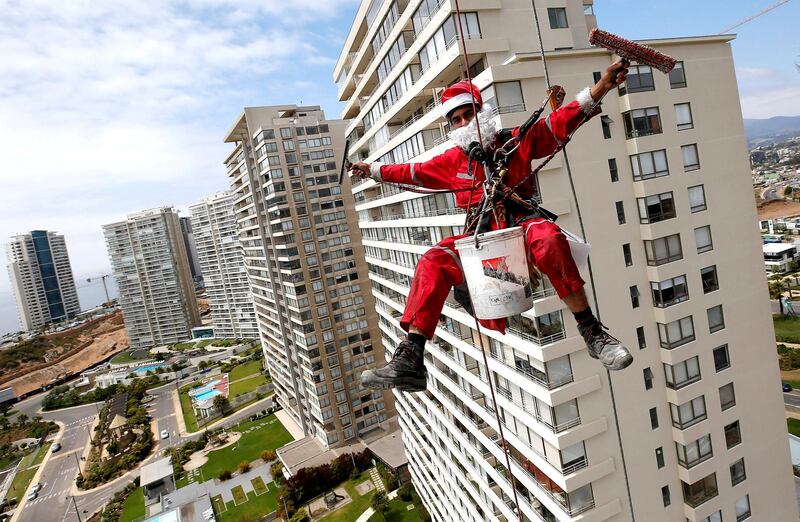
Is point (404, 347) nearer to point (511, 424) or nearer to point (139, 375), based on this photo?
point (511, 424)

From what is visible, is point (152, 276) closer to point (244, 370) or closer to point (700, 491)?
point (244, 370)

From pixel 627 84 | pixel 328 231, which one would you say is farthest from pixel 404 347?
pixel 328 231

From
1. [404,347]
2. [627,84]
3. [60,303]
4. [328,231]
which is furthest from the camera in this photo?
[60,303]

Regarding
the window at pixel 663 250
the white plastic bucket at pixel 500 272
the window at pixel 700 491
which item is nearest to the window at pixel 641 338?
the window at pixel 663 250

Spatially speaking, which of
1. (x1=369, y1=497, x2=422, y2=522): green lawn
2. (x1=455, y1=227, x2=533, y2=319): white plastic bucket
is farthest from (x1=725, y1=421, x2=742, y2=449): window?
(x1=369, y1=497, x2=422, y2=522): green lawn

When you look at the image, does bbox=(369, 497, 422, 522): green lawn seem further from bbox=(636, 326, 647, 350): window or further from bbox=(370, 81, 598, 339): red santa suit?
bbox=(370, 81, 598, 339): red santa suit

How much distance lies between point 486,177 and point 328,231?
34.6 metres

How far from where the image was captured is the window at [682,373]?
12969 millimetres

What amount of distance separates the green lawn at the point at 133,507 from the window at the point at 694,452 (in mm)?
38984

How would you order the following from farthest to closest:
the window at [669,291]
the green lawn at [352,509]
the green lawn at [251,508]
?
the green lawn at [251,508], the green lawn at [352,509], the window at [669,291]

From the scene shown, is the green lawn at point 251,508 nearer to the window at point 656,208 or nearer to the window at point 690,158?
the window at point 656,208

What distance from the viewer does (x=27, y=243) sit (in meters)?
117

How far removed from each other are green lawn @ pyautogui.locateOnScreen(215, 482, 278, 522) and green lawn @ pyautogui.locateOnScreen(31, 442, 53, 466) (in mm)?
32743

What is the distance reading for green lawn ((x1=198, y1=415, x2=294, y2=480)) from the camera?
41750mm
